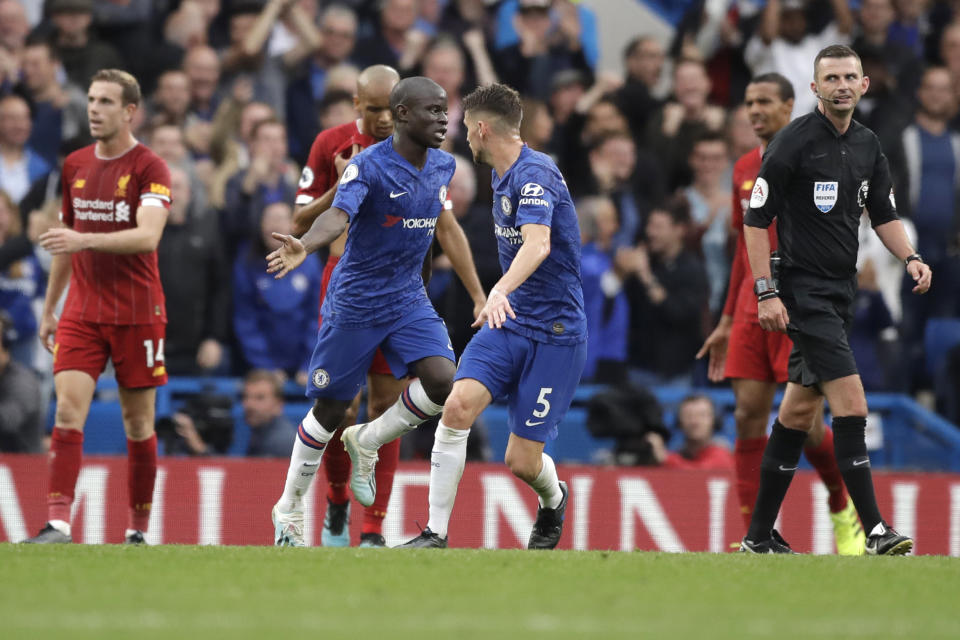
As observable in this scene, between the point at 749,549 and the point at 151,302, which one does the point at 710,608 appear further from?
the point at 151,302

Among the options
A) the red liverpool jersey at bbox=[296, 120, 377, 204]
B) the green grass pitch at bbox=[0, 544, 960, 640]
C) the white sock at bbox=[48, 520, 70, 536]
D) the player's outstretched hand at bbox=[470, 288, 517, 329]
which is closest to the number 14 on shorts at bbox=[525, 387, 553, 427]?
the green grass pitch at bbox=[0, 544, 960, 640]

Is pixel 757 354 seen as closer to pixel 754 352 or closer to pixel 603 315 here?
pixel 754 352

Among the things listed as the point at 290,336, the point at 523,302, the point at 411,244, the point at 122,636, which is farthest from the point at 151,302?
the point at 122,636

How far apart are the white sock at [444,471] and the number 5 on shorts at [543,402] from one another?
0.41m

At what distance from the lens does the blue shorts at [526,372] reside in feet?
28.1

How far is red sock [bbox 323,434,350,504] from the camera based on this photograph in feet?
31.7

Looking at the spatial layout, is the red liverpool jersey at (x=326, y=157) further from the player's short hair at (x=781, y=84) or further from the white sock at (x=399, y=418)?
the player's short hair at (x=781, y=84)

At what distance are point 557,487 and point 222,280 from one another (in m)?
4.92

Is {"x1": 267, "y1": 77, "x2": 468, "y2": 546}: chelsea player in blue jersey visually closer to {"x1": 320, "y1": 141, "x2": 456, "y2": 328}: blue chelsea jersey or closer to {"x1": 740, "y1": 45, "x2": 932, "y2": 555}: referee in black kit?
{"x1": 320, "y1": 141, "x2": 456, "y2": 328}: blue chelsea jersey

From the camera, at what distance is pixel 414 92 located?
855 cm

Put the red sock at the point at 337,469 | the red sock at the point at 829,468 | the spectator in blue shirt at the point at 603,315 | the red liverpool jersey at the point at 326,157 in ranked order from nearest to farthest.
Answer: the red liverpool jersey at the point at 326,157 < the red sock at the point at 337,469 < the red sock at the point at 829,468 < the spectator in blue shirt at the point at 603,315

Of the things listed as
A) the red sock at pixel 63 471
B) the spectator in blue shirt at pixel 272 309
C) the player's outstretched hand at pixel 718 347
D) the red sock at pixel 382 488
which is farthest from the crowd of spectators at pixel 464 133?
the red sock at pixel 63 471

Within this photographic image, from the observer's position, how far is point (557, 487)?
9117mm

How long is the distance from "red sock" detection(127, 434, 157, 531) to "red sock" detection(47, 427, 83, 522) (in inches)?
17.6
